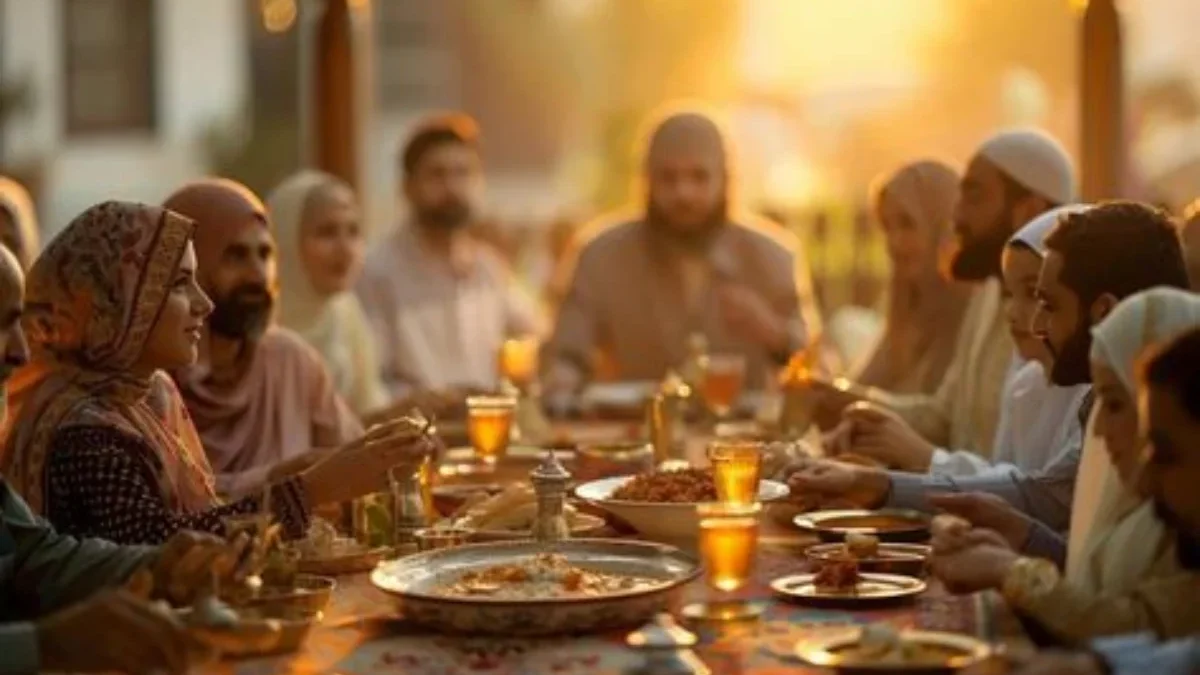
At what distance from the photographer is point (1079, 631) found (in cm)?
381

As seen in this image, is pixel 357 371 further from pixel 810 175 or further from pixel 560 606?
pixel 810 175

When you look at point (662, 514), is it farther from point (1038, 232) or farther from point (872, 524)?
point (1038, 232)

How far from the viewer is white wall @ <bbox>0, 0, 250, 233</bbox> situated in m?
24.4

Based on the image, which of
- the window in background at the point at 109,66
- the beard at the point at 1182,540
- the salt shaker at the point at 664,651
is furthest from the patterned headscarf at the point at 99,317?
the window in background at the point at 109,66

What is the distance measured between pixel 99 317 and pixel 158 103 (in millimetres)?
20693

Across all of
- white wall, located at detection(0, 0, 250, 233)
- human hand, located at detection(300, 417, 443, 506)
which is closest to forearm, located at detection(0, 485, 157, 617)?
human hand, located at detection(300, 417, 443, 506)

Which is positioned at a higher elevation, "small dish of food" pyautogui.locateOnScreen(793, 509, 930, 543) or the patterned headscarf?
the patterned headscarf

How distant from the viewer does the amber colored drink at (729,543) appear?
4.18m

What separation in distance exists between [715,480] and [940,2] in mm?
22448

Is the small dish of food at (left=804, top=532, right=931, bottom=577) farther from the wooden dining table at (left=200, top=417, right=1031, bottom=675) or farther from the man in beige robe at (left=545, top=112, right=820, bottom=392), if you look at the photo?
the man in beige robe at (left=545, top=112, right=820, bottom=392)

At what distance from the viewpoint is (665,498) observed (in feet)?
16.2

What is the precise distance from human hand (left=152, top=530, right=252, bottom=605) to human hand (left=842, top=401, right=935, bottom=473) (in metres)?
2.07

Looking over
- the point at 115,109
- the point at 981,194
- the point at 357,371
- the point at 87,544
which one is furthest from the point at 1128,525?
the point at 115,109

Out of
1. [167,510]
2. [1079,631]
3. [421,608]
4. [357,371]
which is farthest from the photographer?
[357,371]
